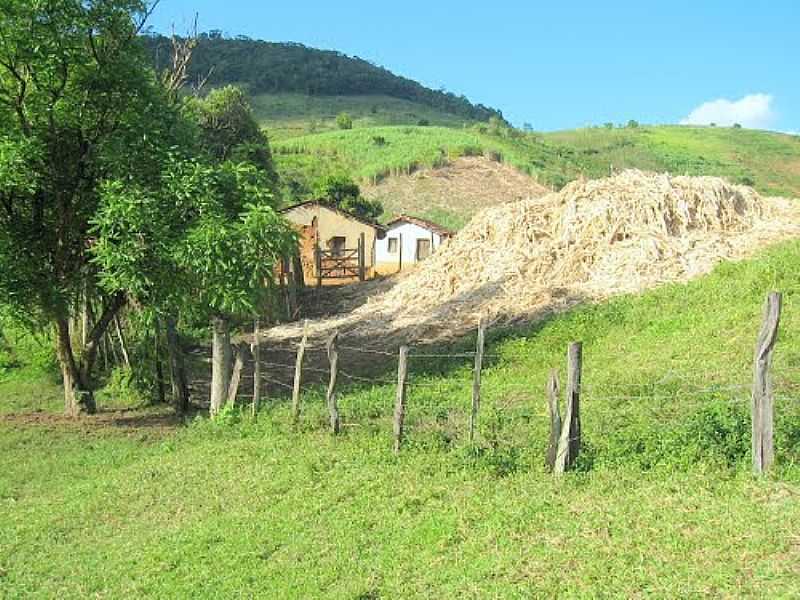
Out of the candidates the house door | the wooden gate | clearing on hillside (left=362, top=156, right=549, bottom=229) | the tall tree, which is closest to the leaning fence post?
the tall tree

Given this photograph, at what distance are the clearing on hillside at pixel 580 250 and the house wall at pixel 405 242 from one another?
1434 cm

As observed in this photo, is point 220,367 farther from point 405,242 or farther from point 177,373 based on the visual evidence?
point 405,242

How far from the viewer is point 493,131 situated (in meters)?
81.1

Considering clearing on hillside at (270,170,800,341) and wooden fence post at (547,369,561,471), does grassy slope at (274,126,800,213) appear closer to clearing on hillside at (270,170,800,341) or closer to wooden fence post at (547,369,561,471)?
clearing on hillside at (270,170,800,341)

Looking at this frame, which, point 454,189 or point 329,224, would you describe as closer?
point 329,224

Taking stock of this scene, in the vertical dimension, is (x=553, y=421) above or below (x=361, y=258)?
below

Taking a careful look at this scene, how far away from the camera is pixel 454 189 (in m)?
62.4

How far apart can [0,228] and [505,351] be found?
9213mm

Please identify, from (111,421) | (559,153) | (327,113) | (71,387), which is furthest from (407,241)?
(327,113)

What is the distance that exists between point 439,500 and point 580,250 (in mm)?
13610

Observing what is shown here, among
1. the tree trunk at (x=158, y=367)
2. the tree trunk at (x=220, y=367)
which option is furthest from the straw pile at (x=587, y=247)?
the tree trunk at (x=220, y=367)

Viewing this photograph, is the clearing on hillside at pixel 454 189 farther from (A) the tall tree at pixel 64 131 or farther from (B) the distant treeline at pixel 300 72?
(A) the tall tree at pixel 64 131

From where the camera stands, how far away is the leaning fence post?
24.5 ft

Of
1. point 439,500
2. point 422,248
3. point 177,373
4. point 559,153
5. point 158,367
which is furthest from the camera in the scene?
point 559,153
